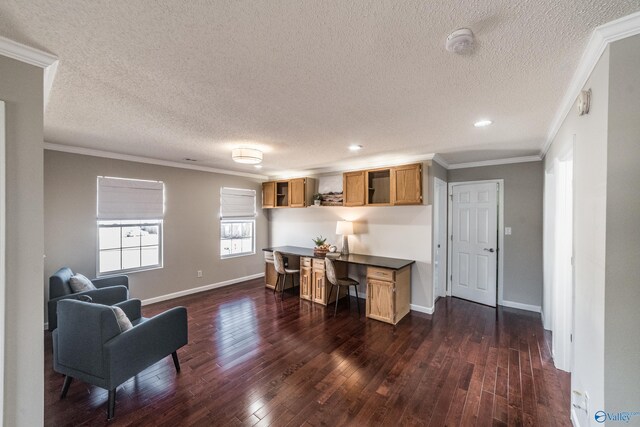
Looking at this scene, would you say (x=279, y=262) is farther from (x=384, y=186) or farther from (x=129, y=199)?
(x=129, y=199)

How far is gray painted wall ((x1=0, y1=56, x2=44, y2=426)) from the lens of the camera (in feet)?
4.41

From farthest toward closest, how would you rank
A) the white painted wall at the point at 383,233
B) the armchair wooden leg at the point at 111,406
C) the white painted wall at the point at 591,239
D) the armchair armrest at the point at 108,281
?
the white painted wall at the point at 383,233
the armchair armrest at the point at 108,281
the armchair wooden leg at the point at 111,406
the white painted wall at the point at 591,239

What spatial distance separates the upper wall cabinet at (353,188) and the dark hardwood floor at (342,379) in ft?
6.36

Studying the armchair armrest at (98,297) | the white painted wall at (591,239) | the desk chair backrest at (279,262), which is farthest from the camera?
the desk chair backrest at (279,262)

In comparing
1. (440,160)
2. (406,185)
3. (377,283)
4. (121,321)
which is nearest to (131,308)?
(121,321)

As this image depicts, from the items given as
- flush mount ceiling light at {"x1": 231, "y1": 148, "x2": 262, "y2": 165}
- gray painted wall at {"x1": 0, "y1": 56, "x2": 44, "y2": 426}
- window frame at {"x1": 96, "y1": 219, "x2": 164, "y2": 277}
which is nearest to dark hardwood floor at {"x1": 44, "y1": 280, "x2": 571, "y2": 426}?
gray painted wall at {"x1": 0, "y1": 56, "x2": 44, "y2": 426}

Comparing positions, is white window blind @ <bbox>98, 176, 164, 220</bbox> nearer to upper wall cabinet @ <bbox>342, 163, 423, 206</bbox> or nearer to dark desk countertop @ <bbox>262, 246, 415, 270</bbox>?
dark desk countertop @ <bbox>262, 246, 415, 270</bbox>

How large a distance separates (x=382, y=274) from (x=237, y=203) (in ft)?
11.7

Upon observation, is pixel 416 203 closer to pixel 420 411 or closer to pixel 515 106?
pixel 515 106

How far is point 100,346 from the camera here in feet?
6.37

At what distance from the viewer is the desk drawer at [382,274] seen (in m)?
3.68

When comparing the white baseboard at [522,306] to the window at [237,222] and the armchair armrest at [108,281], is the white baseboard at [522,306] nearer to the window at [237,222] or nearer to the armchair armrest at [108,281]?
the window at [237,222]

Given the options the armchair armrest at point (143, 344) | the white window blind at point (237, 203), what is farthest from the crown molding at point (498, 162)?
the armchair armrest at point (143, 344)

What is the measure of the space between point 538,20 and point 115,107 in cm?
296
